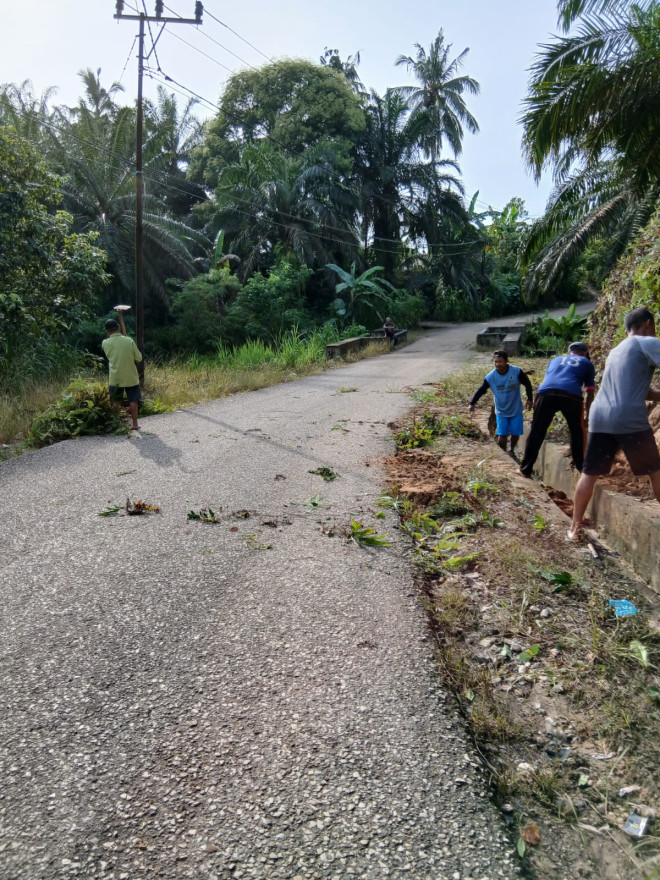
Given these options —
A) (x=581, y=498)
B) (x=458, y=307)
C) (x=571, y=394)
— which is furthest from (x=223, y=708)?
(x=458, y=307)

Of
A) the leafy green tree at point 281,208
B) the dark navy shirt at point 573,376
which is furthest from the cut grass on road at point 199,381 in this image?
the leafy green tree at point 281,208

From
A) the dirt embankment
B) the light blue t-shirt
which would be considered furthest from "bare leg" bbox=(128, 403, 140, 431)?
the light blue t-shirt

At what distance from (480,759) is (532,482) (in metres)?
4.26

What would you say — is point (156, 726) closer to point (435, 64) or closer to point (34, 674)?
point (34, 674)

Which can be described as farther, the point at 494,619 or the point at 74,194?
the point at 74,194

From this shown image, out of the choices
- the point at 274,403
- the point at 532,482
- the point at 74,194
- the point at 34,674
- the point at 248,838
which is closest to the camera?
the point at 248,838

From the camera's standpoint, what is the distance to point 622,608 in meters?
4.04

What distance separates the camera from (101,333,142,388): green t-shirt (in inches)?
364

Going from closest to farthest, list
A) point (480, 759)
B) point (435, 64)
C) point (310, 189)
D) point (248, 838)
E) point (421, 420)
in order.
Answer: point (248, 838) < point (480, 759) < point (421, 420) < point (310, 189) < point (435, 64)

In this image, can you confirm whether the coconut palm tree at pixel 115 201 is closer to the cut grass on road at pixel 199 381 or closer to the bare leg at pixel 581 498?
the cut grass on road at pixel 199 381

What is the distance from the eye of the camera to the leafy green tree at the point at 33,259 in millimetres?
13039

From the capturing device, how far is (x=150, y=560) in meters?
4.52

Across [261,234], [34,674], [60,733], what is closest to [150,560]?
[34,674]

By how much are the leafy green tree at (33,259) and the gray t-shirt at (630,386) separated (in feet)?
36.5
